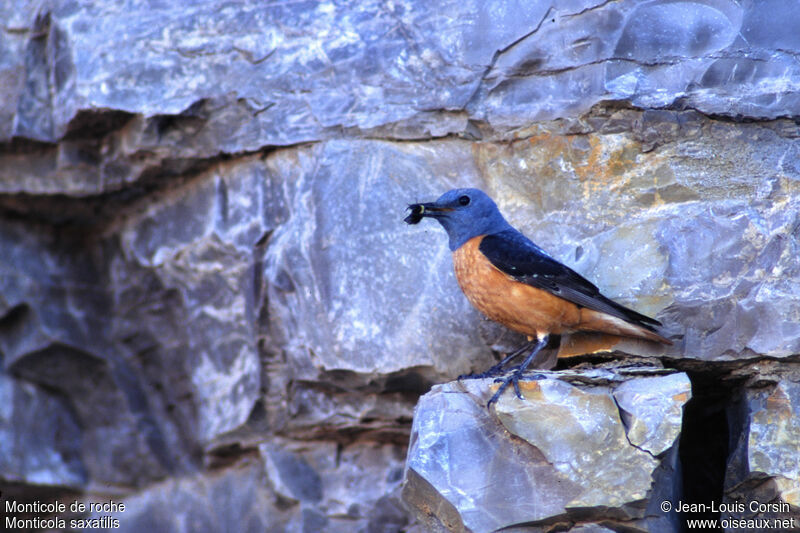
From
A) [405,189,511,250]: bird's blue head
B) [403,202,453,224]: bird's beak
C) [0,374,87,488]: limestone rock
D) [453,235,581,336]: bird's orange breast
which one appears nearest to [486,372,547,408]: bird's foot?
[453,235,581,336]: bird's orange breast

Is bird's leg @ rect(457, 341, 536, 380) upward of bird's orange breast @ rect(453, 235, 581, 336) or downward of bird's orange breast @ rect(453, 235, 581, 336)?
downward

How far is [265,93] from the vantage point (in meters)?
6.21

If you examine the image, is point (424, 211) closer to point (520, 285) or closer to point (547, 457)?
point (520, 285)

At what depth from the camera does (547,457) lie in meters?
4.65

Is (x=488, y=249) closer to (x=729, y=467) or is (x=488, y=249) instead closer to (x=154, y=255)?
(x=729, y=467)

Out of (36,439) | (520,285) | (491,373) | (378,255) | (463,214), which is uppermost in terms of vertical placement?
(463,214)

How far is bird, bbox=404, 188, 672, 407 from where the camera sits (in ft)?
16.5

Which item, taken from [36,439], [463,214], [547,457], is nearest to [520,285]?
[463,214]

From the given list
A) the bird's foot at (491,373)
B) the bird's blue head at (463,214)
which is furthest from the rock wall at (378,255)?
the bird's blue head at (463,214)

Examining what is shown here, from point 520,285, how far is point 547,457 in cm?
99

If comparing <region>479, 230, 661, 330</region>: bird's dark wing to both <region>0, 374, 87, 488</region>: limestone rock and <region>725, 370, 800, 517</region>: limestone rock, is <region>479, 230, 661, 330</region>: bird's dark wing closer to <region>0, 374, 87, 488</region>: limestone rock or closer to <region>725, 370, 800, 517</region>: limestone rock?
<region>725, 370, 800, 517</region>: limestone rock

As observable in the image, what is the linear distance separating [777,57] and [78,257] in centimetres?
536

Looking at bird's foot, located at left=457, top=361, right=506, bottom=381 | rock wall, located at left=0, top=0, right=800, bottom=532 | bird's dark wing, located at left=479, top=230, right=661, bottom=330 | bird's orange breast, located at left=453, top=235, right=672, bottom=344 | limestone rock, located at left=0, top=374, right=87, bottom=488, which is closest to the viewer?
rock wall, located at left=0, top=0, right=800, bottom=532

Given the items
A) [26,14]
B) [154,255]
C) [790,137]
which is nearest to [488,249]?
[790,137]
